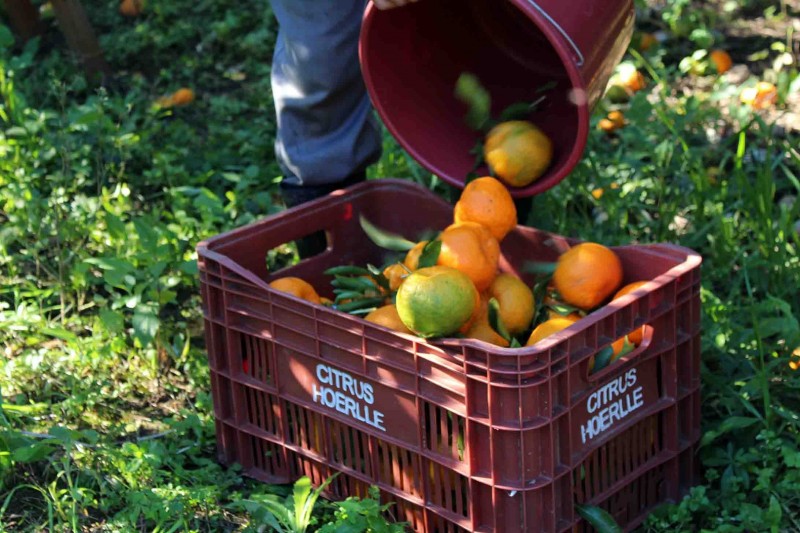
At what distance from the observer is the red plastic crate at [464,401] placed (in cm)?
184

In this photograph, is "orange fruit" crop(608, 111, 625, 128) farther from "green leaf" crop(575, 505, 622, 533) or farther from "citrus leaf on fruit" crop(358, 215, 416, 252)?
"green leaf" crop(575, 505, 622, 533)

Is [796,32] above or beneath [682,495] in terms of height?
above

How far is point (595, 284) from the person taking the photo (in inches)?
83.3

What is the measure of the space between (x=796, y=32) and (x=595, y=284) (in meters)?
2.40

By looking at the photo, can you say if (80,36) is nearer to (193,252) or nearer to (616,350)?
(193,252)

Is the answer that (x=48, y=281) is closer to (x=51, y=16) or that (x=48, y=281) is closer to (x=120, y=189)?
(x=120, y=189)

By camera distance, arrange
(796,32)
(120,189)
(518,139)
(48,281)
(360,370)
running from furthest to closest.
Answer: (796,32) < (120,189) < (48,281) < (518,139) < (360,370)

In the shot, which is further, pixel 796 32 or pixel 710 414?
pixel 796 32

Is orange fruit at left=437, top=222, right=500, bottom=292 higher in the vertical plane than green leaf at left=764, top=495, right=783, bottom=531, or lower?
higher

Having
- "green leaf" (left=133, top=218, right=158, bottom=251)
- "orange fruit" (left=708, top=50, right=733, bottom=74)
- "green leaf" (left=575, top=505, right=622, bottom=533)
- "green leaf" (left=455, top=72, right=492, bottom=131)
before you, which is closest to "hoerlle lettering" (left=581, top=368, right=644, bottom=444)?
"green leaf" (left=575, top=505, right=622, bottom=533)

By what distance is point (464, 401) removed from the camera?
73.0 inches

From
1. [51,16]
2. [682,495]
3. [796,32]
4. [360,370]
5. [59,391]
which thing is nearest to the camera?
[360,370]

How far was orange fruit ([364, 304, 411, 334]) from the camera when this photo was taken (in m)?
2.04

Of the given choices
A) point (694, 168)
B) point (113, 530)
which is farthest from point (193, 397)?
point (694, 168)
